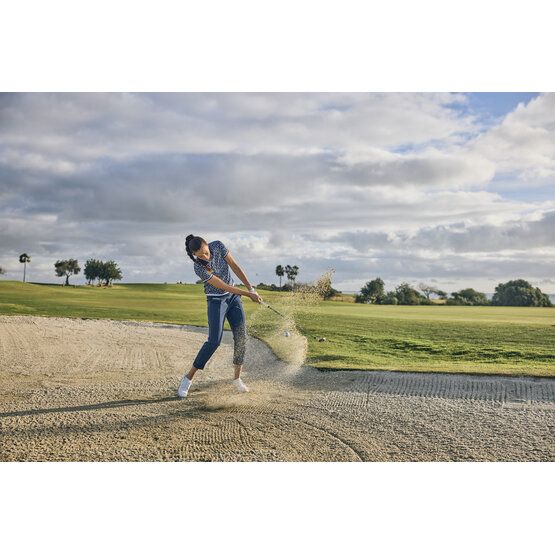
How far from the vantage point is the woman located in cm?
464

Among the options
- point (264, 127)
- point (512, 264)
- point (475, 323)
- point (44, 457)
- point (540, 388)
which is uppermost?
point (264, 127)

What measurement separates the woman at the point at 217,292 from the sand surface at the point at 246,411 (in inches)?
18.1

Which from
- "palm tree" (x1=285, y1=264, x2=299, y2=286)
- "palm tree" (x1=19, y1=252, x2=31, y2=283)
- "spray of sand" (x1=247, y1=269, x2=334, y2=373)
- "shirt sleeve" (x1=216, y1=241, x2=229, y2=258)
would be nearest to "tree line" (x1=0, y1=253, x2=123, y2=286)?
"palm tree" (x1=19, y1=252, x2=31, y2=283)

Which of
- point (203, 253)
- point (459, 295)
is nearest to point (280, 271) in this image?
point (203, 253)

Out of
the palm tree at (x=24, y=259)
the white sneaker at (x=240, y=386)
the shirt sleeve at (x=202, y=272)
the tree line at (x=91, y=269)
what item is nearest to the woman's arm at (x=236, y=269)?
the shirt sleeve at (x=202, y=272)

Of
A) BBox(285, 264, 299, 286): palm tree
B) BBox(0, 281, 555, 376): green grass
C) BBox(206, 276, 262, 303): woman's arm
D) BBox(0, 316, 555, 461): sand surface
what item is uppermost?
BBox(285, 264, 299, 286): palm tree

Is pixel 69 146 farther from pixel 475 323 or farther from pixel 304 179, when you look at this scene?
pixel 475 323

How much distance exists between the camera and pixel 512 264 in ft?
20.4

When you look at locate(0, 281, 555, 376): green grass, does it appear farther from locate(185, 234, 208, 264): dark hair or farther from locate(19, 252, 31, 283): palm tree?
locate(185, 234, 208, 264): dark hair

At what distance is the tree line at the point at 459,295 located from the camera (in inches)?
258

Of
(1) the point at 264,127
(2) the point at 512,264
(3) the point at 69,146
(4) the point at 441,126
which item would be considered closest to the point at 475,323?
(2) the point at 512,264

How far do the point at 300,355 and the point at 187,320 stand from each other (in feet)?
7.25

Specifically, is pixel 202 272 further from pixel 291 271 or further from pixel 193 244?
pixel 291 271

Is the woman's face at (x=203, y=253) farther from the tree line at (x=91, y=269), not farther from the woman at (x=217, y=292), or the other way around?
the tree line at (x=91, y=269)
